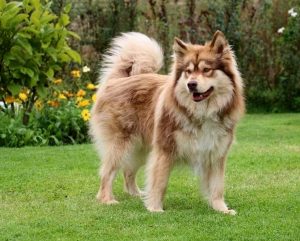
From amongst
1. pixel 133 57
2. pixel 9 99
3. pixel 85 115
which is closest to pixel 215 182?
pixel 133 57

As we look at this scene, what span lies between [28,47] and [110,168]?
3.46 meters

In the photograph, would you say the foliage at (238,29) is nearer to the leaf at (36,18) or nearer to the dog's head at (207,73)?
the leaf at (36,18)

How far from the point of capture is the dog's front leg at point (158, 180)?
6.24 meters

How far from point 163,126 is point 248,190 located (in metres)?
1.28

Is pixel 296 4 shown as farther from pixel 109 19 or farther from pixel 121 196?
pixel 121 196

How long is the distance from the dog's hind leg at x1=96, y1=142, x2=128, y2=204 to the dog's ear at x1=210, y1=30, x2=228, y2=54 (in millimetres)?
1314

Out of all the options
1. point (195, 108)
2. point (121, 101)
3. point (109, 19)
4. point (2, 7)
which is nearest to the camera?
point (195, 108)

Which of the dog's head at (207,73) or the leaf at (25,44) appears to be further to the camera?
the leaf at (25,44)

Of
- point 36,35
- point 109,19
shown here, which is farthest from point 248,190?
point 109,19

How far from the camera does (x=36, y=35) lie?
9922 millimetres

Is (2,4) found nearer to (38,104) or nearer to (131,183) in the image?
(38,104)

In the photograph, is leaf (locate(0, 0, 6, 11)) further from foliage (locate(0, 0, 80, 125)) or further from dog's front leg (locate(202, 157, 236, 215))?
dog's front leg (locate(202, 157, 236, 215))

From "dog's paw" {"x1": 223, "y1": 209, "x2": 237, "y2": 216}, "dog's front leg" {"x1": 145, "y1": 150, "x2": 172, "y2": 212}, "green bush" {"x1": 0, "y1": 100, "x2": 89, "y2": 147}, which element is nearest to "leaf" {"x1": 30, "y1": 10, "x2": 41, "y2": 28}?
"green bush" {"x1": 0, "y1": 100, "x2": 89, "y2": 147}

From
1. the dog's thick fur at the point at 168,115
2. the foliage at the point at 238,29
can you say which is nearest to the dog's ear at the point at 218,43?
the dog's thick fur at the point at 168,115
